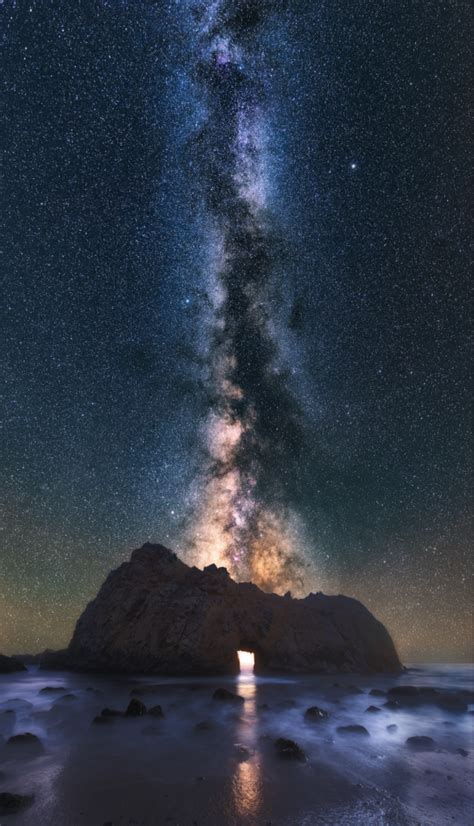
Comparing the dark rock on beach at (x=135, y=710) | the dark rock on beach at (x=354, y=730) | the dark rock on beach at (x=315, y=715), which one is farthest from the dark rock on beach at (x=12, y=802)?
the dark rock on beach at (x=315, y=715)

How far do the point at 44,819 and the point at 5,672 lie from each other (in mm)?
32230

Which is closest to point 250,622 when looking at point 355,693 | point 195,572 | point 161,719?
point 195,572

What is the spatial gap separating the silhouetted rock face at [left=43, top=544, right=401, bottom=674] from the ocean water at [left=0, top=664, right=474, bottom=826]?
44.2 ft

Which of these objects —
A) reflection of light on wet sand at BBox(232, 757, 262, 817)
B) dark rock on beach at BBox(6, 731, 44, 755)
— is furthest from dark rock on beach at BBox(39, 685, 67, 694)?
reflection of light on wet sand at BBox(232, 757, 262, 817)

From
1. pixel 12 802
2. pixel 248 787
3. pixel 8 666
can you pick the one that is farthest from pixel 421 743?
pixel 8 666

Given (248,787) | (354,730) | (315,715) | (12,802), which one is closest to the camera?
(12,802)

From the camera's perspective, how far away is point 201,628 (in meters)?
29.2

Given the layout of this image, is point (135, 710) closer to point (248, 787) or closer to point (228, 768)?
point (228, 768)

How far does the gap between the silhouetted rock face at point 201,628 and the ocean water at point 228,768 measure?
44.2 feet

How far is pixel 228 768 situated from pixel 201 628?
22349 mm

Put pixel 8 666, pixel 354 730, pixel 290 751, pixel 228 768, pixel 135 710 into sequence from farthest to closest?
pixel 8 666 < pixel 135 710 < pixel 354 730 < pixel 290 751 < pixel 228 768

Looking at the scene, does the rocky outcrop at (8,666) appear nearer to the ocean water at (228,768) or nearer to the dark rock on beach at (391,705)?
the ocean water at (228,768)

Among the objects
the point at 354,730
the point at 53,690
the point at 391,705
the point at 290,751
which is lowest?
the point at 53,690

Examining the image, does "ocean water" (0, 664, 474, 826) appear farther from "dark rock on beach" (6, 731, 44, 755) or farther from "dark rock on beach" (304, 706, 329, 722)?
"dark rock on beach" (304, 706, 329, 722)
